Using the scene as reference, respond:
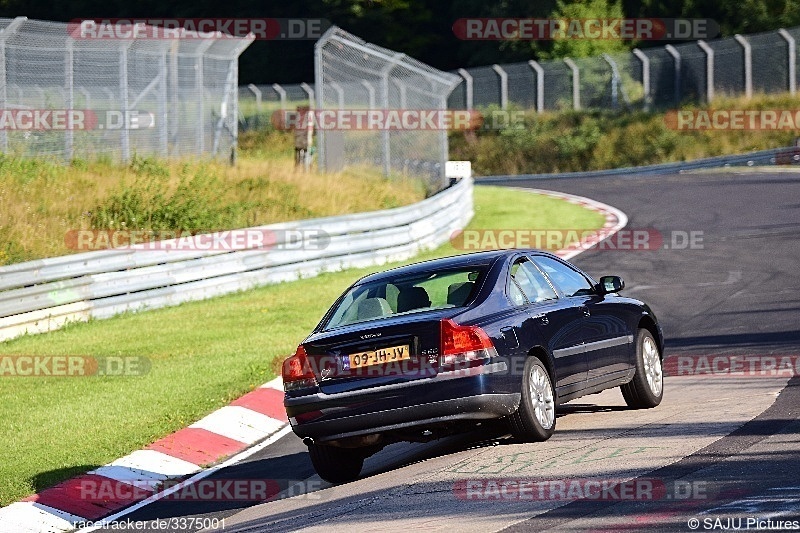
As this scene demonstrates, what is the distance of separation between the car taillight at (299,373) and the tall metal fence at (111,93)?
12551 mm

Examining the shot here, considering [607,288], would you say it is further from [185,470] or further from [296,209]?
[296,209]

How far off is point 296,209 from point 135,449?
43.2 feet

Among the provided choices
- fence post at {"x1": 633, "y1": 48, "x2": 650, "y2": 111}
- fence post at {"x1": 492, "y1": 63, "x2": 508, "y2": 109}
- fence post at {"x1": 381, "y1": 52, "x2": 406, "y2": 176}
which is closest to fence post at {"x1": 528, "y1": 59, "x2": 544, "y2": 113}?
fence post at {"x1": 492, "y1": 63, "x2": 508, "y2": 109}

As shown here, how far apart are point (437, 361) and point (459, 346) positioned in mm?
174

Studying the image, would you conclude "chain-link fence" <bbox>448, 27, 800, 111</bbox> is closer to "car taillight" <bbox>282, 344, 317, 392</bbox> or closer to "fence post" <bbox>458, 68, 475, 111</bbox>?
"fence post" <bbox>458, 68, 475, 111</bbox>

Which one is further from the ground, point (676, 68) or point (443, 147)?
point (676, 68)

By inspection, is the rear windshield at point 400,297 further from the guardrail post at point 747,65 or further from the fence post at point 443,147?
the guardrail post at point 747,65

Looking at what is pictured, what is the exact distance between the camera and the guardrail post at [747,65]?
147ft

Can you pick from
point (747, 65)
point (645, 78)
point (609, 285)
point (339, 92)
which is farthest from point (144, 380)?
point (645, 78)

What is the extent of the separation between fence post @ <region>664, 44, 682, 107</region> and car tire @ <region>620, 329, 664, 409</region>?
36.6 meters

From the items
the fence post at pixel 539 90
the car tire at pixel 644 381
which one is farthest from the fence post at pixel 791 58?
the car tire at pixel 644 381

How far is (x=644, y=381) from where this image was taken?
10562mm

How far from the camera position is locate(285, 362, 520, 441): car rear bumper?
28.2ft

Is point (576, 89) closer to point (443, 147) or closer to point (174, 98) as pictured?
point (443, 147)
